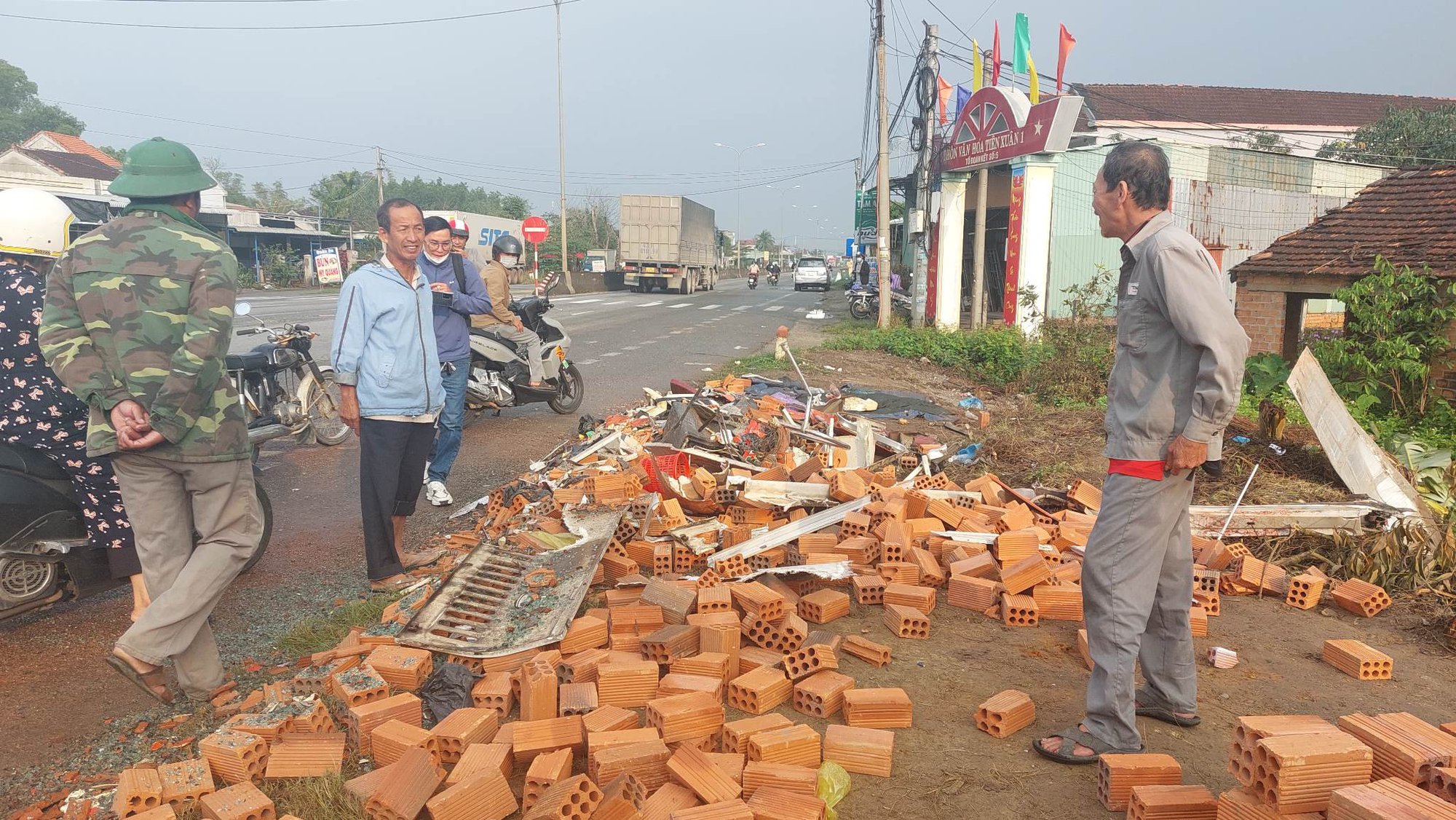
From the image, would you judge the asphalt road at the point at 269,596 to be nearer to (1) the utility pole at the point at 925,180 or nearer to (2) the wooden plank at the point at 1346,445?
(2) the wooden plank at the point at 1346,445

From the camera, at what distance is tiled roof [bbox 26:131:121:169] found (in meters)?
48.2

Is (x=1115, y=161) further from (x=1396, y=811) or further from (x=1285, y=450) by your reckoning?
(x=1285, y=450)

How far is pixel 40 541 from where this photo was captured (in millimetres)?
3863

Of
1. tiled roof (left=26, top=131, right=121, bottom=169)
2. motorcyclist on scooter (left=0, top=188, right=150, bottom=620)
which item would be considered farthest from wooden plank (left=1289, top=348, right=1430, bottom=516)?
tiled roof (left=26, top=131, right=121, bottom=169)

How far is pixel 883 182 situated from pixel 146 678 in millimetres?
19050

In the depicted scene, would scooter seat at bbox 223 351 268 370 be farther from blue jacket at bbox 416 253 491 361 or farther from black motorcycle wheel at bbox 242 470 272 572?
black motorcycle wheel at bbox 242 470 272 572

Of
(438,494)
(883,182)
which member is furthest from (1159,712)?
(883,182)

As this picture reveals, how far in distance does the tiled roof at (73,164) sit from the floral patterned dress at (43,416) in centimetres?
4482

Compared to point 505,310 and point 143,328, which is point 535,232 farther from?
point 143,328

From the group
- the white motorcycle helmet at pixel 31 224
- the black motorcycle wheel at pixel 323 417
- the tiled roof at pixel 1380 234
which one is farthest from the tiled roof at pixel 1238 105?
the white motorcycle helmet at pixel 31 224

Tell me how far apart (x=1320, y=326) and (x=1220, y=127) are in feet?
61.7

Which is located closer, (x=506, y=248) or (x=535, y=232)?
(x=506, y=248)

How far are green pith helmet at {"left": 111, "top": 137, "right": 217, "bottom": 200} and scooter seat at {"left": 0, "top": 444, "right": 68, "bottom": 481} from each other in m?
1.40

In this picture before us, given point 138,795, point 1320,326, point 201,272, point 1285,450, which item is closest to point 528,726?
point 138,795
